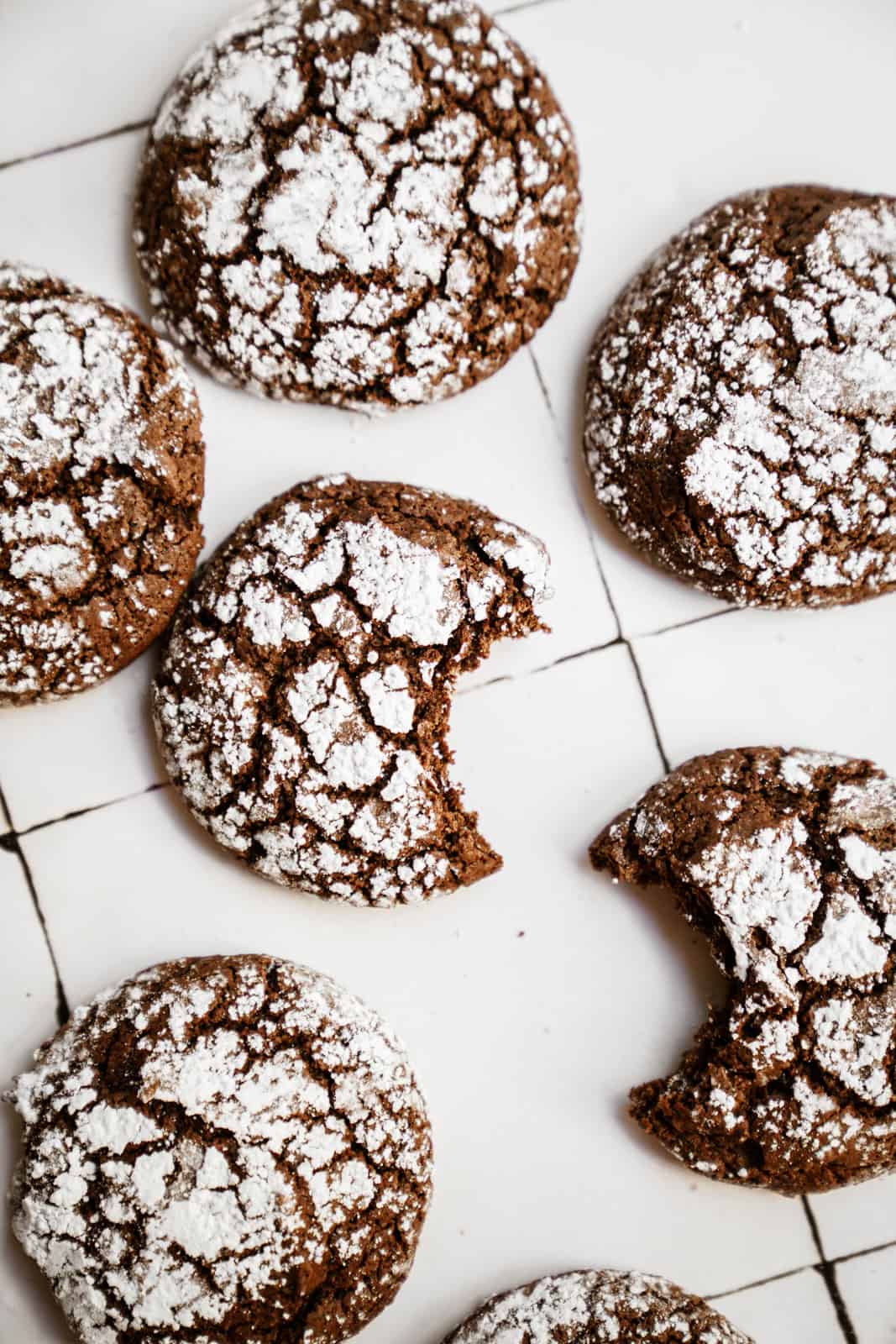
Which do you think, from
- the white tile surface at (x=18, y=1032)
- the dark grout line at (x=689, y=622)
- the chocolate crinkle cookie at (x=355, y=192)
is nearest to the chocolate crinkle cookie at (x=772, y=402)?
the dark grout line at (x=689, y=622)

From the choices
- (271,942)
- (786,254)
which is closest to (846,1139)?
(271,942)

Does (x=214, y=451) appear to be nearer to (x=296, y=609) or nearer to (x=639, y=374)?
(x=296, y=609)

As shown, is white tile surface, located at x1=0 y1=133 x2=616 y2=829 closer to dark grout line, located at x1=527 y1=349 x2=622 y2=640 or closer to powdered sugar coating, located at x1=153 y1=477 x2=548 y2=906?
dark grout line, located at x1=527 y1=349 x2=622 y2=640

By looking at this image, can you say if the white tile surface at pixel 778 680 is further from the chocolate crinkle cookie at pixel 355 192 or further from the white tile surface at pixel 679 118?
the chocolate crinkle cookie at pixel 355 192

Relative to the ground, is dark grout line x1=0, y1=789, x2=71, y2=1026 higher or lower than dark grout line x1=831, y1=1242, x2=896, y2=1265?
higher

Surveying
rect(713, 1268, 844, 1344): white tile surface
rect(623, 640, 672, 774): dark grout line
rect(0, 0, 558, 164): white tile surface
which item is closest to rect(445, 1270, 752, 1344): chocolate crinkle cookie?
rect(713, 1268, 844, 1344): white tile surface

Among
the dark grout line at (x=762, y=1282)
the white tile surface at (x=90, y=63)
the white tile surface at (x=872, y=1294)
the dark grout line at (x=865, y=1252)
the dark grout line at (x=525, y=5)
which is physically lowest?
the white tile surface at (x=872, y=1294)
